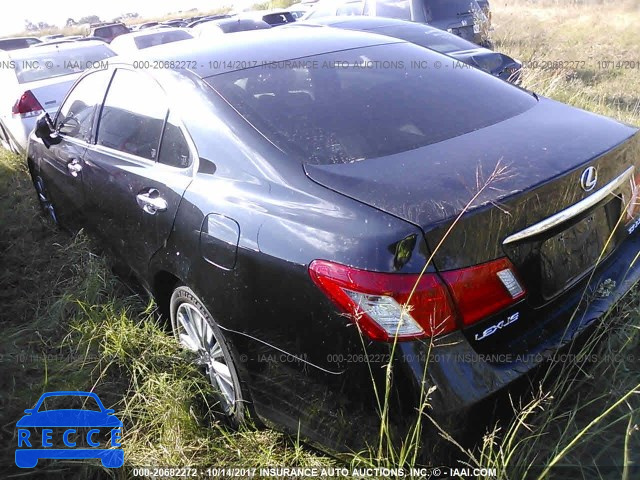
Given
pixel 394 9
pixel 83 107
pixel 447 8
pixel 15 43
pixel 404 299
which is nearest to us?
pixel 404 299

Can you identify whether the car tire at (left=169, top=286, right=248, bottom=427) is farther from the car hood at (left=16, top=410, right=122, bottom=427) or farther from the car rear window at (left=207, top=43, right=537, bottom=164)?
the car rear window at (left=207, top=43, right=537, bottom=164)

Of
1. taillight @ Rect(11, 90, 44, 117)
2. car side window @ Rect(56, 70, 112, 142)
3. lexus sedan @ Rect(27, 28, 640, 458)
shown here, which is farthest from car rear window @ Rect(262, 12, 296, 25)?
lexus sedan @ Rect(27, 28, 640, 458)

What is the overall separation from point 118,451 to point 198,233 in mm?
952

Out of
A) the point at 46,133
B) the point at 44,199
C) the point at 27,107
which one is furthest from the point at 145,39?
the point at 46,133

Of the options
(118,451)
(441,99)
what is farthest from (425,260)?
(118,451)

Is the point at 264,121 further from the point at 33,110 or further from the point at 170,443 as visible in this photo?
the point at 33,110

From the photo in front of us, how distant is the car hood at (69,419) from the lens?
227cm

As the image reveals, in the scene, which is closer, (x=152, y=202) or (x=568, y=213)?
(x=568, y=213)

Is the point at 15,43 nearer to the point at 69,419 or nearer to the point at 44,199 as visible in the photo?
the point at 44,199

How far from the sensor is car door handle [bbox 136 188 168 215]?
7.32 feet

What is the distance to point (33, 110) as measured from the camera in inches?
230

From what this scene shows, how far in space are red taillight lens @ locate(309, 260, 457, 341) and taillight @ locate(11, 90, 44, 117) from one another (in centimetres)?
557

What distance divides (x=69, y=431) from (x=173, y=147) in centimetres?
129

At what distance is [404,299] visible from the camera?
1.48m
